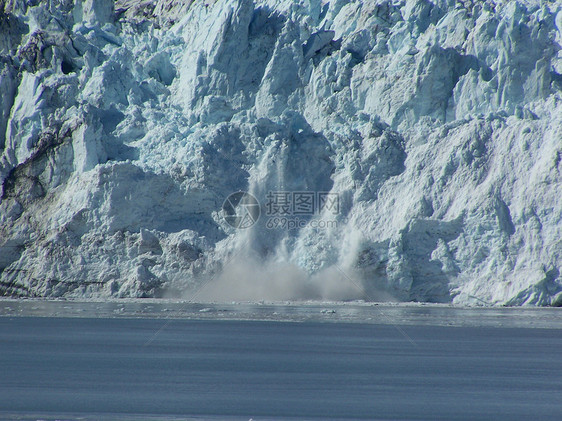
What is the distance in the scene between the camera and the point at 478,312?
21.4m

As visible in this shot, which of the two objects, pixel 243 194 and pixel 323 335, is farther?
pixel 243 194

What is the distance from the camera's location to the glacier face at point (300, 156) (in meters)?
23.1

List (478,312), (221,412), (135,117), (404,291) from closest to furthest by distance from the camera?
(221,412) < (478,312) < (404,291) < (135,117)

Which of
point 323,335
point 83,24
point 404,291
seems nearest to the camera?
point 323,335

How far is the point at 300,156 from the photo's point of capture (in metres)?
24.6

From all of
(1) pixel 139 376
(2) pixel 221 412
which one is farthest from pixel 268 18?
(2) pixel 221 412

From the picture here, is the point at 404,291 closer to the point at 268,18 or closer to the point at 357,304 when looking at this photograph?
the point at 357,304

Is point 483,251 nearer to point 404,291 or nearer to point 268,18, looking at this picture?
point 404,291

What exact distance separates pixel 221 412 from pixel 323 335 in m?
7.88

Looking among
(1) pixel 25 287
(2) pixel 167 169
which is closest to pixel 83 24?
(2) pixel 167 169

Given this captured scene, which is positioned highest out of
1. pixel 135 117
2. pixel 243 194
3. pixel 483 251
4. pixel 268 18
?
pixel 268 18

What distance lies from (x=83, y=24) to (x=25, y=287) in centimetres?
901

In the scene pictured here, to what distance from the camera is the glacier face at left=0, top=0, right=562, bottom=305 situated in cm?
2308

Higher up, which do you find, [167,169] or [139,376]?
[167,169]
